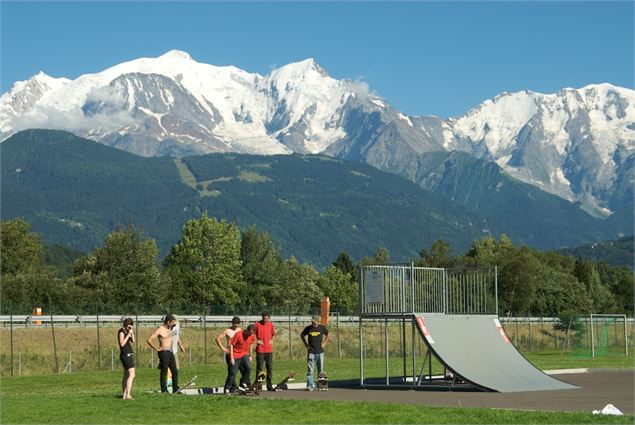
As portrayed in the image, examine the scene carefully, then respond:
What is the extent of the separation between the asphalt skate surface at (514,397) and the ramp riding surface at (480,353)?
0.78m

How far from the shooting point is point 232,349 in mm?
31047

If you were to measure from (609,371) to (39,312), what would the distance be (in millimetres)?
37929

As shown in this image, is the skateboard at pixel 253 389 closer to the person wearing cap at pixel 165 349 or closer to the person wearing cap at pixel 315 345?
the person wearing cap at pixel 165 349

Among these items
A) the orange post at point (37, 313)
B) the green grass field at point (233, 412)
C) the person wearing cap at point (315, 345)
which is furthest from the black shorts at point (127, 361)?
the orange post at point (37, 313)

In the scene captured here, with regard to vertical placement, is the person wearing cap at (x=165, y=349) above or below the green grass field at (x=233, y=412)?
above

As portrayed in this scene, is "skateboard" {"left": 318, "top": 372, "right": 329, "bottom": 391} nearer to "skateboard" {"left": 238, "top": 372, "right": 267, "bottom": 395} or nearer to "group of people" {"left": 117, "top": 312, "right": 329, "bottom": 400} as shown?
"group of people" {"left": 117, "top": 312, "right": 329, "bottom": 400}

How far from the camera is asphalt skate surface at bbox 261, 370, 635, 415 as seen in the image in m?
26.5

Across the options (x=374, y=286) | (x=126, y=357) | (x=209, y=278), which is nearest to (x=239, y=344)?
(x=126, y=357)

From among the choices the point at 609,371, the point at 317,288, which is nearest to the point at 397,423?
the point at 609,371

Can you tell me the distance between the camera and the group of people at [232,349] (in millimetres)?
28609

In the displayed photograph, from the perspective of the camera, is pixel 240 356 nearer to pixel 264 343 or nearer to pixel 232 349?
pixel 232 349

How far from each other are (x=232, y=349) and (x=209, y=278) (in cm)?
8357

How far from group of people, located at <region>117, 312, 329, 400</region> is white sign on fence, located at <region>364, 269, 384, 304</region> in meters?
2.05

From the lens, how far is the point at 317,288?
13962cm
